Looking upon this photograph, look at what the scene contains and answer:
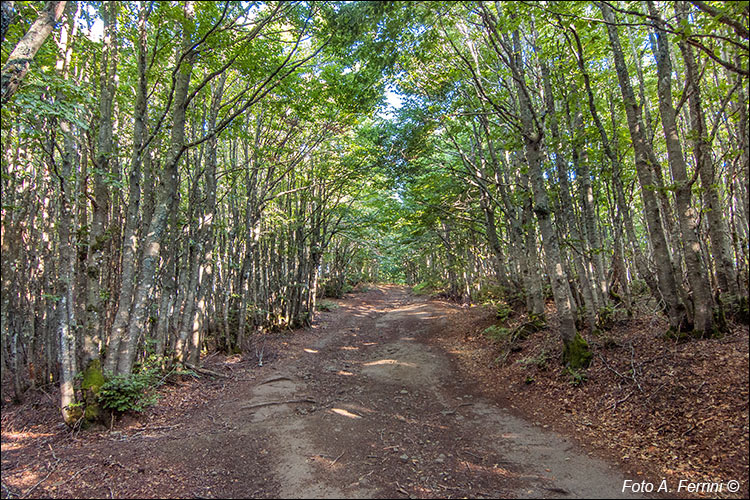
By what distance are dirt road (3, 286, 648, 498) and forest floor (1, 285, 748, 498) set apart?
3 centimetres

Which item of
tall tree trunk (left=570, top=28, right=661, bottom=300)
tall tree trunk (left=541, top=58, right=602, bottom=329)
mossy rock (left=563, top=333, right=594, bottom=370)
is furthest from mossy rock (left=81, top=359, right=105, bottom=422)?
tall tree trunk (left=570, top=28, right=661, bottom=300)

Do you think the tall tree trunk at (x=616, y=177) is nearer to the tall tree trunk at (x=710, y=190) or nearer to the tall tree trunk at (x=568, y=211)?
the tall tree trunk at (x=568, y=211)

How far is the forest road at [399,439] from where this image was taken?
4.20 m

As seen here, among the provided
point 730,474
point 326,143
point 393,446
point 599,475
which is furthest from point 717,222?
point 326,143

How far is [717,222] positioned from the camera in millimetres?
6195

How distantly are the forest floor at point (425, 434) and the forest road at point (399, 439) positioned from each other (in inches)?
1.1

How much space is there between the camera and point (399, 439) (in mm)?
5586

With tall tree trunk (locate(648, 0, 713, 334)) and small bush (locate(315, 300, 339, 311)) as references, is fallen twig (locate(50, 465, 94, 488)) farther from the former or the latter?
small bush (locate(315, 300, 339, 311))

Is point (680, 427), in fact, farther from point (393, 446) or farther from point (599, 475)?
point (393, 446)

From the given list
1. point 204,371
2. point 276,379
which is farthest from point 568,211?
point 204,371

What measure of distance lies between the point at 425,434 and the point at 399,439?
472 millimetres

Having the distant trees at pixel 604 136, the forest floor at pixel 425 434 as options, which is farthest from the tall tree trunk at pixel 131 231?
the distant trees at pixel 604 136

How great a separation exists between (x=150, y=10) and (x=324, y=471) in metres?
8.01

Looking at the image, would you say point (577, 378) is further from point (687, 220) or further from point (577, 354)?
point (687, 220)
